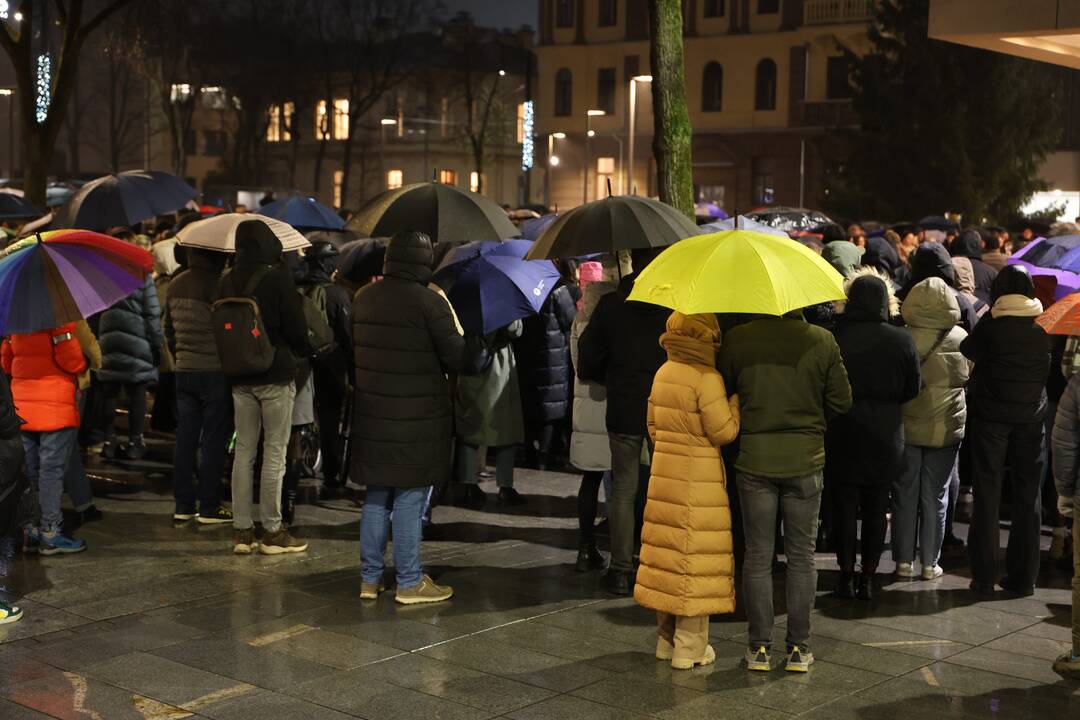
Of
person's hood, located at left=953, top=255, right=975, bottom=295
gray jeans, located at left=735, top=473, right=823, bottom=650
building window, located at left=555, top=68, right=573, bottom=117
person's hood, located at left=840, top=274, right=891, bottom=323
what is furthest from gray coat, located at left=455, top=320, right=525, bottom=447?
building window, located at left=555, top=68, right=573, bottom=117

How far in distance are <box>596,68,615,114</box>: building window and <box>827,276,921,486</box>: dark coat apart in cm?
5547

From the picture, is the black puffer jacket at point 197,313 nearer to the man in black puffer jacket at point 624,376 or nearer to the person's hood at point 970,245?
the man in black puffer jacket at point 624,376

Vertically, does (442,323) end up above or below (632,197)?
below

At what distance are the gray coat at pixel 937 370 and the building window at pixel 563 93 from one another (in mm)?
56049

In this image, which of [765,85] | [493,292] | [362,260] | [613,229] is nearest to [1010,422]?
[613,229]

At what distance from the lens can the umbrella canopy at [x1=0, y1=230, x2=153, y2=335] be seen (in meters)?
8.71

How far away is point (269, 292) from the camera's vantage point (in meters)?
9.38

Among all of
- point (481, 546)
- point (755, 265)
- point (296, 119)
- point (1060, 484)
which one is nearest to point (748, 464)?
point (755, 265)

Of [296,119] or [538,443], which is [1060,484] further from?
[296,119]

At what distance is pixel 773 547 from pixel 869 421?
60.7 inches

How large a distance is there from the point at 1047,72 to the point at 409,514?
40005 mm

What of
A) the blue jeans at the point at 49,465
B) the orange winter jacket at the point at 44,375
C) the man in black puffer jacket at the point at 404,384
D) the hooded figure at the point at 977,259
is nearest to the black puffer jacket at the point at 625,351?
A: the man in black puffer jacket at the point at 404,384

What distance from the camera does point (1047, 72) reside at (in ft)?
144

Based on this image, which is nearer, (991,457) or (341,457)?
(991,457)
